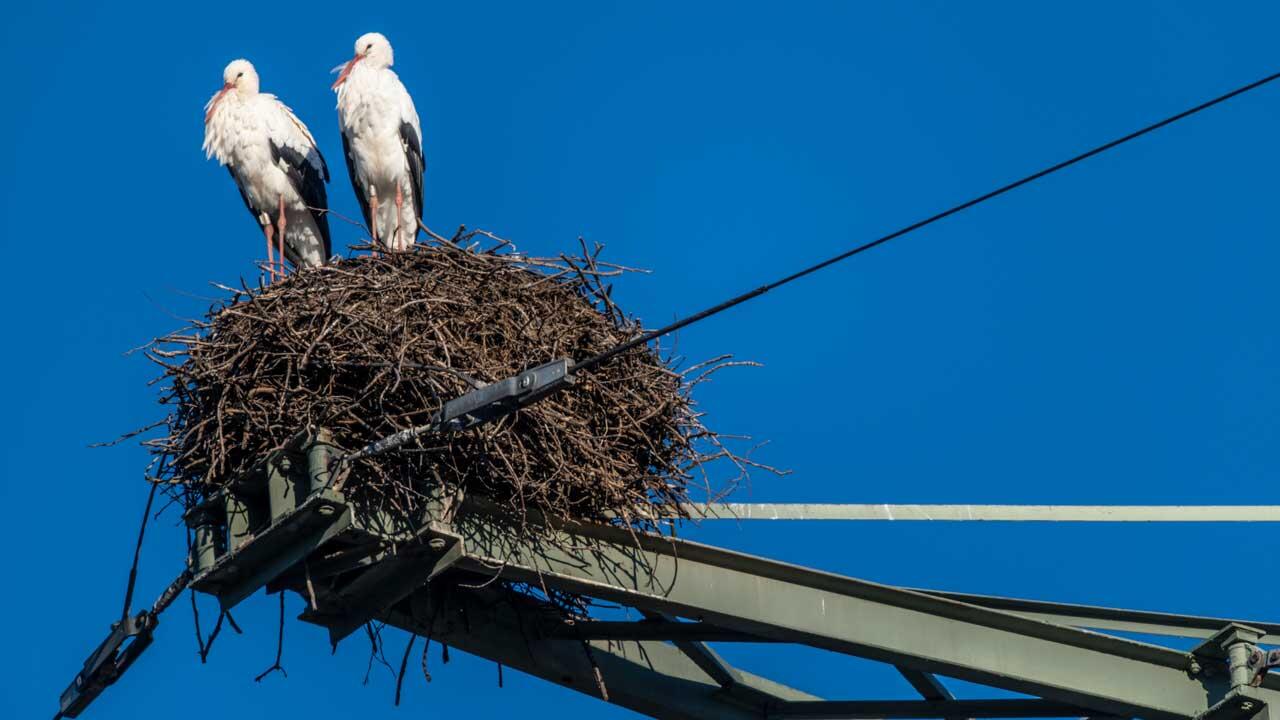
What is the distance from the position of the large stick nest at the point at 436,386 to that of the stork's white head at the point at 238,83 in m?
5.04

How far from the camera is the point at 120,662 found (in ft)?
29.8

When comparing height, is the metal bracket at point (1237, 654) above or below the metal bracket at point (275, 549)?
below

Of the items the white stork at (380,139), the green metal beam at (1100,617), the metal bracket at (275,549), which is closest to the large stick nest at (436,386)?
the metal bracket at (275,549)

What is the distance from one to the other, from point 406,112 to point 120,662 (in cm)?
601

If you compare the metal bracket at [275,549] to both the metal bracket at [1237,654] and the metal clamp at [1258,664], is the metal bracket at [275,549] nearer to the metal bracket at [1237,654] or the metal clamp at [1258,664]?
the metal bracket at [1237,654]

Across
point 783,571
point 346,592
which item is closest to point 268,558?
point 346,592

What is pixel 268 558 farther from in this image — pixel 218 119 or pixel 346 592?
pixel 218 119

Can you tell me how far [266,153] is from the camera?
14352 mm

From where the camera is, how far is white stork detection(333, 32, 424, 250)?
555 inches

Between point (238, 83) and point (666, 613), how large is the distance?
762cm

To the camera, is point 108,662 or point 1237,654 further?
point 108,662

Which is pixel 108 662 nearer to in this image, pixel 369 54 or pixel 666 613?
pixel 666 613

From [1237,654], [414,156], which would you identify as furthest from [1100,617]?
[414,156]

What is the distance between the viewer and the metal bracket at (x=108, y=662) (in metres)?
8.96
